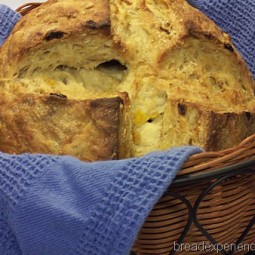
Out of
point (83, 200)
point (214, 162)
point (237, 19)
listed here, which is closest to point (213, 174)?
point (214, 162)

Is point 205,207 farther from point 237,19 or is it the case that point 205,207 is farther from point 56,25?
point 237,19

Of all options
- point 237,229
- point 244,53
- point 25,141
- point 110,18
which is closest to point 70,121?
point 25,141

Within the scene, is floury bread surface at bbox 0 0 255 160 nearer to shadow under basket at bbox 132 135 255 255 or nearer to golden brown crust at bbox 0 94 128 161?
golden brown crust at bbox 0 94 128 161

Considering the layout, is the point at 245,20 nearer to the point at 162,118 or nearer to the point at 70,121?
the point at 162,118

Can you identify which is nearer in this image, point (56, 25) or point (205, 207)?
point (205, 207)

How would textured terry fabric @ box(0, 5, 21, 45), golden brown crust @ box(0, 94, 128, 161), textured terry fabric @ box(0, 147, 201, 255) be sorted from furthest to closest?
textured terry fabric @ box(0, 5, 21, 45) → golden brown crust @ box(0, 94, 128, 161) → textured terry fabric @ box(0, 147, 201, 255)

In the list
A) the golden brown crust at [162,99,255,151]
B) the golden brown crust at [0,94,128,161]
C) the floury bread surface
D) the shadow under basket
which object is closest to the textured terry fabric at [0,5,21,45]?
the floury bread surface
